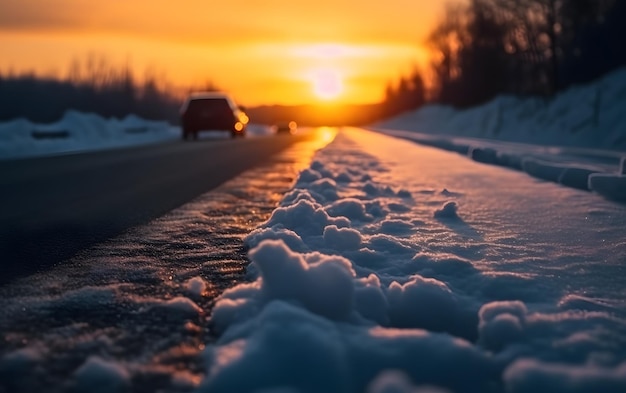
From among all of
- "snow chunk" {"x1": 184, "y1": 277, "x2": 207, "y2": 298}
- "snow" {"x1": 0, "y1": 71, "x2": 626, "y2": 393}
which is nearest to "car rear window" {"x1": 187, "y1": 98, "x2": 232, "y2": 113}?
"snow" {"x1": 0, "y1": 71, "x2": 626, "y2": 393}

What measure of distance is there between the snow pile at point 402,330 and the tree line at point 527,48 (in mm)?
28859

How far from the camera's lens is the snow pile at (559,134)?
8.83 metres

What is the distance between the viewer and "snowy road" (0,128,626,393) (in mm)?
2322

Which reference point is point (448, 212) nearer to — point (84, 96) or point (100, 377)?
point (100, 377)

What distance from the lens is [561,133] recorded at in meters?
27.4

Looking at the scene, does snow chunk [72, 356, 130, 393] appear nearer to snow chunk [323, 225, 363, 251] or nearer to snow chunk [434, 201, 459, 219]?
snow chunk [323, 225, 363, 251]

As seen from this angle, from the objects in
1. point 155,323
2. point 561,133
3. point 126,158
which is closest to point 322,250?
point 155,323

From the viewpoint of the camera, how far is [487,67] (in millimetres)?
51312

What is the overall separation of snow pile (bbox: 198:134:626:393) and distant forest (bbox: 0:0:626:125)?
28.8 metres

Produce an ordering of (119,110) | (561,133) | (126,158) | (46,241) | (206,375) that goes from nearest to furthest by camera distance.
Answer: (206,375) < (46,241) < (126,158) < (561,133) < (119,110)

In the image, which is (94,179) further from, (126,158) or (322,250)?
(322,250)

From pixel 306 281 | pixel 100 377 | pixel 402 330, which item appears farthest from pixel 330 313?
pixel 100 377

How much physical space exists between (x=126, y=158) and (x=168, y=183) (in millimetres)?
5864

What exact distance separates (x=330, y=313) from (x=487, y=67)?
50864 millimetres
